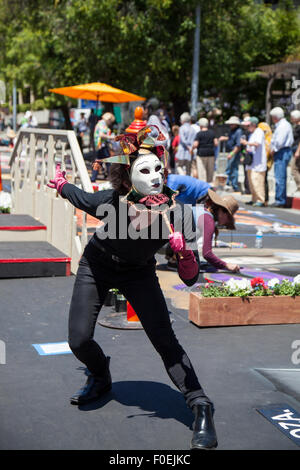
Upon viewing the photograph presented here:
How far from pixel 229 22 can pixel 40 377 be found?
937 inches

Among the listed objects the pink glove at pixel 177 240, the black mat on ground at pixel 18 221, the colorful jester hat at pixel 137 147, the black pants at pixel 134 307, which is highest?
the colorful jester hat at pixel 137 147

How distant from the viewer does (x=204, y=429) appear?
4363mm

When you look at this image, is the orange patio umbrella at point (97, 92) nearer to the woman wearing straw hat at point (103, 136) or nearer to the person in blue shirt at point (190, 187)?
the woman wearing straw hat at point (103, 136)

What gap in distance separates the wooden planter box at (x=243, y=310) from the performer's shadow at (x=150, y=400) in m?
1.64

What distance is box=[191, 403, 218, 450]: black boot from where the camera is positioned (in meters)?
4.29

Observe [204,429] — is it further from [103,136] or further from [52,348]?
[103,136]

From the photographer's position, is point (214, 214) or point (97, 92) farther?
point (97, 92)

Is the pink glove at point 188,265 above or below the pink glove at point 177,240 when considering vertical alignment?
below

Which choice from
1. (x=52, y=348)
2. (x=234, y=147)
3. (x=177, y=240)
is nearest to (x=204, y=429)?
(x=177, y=240)

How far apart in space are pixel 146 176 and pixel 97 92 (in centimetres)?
1831

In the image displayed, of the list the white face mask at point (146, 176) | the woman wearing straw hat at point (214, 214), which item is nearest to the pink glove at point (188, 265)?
the white face mask at point (146, 176)

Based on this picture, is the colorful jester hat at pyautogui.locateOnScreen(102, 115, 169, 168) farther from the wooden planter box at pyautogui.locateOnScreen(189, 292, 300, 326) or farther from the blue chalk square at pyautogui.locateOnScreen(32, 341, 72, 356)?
the wooden planter box at pyautogui.locateOnScreen(189, 292, 300, 326)

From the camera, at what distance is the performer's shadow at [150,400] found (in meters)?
4.92
